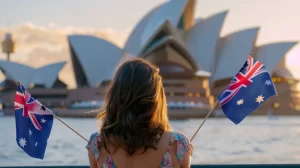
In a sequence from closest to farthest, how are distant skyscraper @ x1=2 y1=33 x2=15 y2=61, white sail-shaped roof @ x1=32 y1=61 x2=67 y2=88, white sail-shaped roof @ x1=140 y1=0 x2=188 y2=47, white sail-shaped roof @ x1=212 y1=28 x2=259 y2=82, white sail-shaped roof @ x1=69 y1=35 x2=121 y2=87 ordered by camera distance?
1. white sail-shaped roof @ x1=140 y1=0 x2=188 y2=47
2. white sail-shaped roof @ x1=69 y1=35 x2=121 y2=87
3. white sail-shaped roof @ x1=212 y1=28 x2=259 y2=82
4. white sail-shaped roof @ x1=32 y1=61 x2=67 y2=88
5. distant skyscraper @ x1=2 y1=33 x2=15 y2=61

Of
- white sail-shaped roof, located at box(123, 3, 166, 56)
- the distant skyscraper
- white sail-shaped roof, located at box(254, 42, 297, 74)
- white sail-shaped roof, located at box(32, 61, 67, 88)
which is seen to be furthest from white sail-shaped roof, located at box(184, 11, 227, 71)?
the distant skyscraper

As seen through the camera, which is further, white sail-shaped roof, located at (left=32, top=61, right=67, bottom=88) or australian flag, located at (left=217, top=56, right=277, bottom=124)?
white sail-shaped roof, located at (left=32, top=61, right=67, bottom=88)

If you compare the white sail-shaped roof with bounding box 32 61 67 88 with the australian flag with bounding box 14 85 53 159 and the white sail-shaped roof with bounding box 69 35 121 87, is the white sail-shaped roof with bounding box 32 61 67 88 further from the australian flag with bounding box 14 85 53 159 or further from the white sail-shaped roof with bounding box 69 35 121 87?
the australian flag with bounding box 14 85 53 159

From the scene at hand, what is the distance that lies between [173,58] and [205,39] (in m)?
2.62

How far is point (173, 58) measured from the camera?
41625mm

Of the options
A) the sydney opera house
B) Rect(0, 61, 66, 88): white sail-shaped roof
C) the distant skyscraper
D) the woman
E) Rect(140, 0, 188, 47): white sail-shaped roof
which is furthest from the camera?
the distant skyscraper

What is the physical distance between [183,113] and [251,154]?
89.7ft

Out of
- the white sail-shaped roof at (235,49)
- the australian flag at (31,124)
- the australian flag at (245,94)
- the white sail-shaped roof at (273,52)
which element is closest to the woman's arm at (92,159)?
the australian flag at (31,124)

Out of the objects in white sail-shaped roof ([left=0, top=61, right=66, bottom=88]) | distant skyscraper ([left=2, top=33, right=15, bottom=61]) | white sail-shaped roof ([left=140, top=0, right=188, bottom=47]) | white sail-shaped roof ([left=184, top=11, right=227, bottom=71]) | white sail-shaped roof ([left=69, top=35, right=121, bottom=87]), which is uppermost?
white sail-shaped roof ([left=140, top=0, right=188, bottom=47])

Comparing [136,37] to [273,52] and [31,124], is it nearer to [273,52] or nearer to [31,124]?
[273,52]

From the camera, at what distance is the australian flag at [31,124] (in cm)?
250

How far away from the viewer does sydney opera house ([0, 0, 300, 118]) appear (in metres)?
40.1

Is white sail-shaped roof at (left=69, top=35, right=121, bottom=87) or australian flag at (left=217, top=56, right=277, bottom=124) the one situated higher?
australian flag at (left=217, top=56, right=277, bottom=124)

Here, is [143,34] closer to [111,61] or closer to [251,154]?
[111,61]
